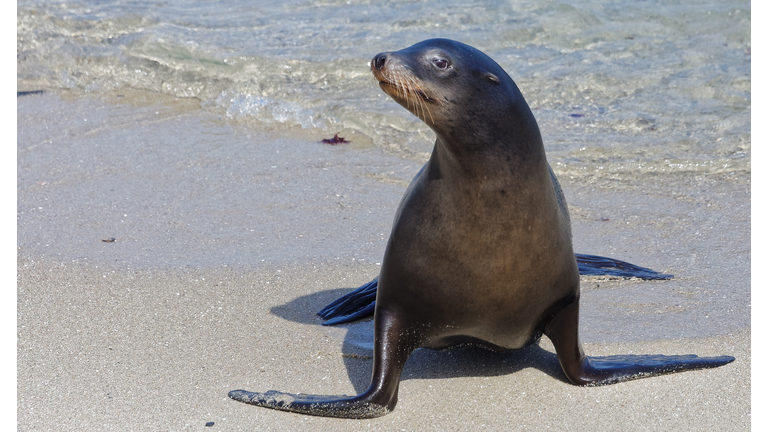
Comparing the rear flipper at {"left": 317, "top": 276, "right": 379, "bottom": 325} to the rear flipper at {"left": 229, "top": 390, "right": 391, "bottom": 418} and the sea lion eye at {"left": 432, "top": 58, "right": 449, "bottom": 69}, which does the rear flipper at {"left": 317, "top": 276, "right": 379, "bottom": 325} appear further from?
the sea lion eye at {"left": 432, "top": 58, "right": 449, "bottom": 69}

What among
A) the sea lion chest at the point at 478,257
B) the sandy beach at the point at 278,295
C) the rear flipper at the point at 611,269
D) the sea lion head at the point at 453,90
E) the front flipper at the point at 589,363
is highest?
the sea lion head at the point at 453,90

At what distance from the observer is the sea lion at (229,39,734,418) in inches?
116

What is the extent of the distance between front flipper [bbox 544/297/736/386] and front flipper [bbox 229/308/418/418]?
612 millimetres

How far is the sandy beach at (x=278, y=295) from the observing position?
3.18 m

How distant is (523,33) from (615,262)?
22.8 ft

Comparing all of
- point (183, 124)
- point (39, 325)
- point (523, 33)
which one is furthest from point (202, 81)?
point (39, 325)

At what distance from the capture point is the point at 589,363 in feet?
11.0

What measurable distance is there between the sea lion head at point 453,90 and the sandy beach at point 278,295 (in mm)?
1133

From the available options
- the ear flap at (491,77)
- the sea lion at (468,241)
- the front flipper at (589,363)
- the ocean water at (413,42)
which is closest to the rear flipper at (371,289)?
the sea lion at (468,241)

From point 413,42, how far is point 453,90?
776 cm

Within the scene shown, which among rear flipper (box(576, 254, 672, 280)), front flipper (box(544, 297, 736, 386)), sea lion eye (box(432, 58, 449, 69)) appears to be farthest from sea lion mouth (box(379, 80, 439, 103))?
rear flipper (box(576, 254, 672, 280))

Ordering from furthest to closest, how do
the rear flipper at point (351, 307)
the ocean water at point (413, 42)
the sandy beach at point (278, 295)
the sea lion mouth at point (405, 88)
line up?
1. the ocean water at point (413, 42)
2. the rear flipper at point (351, 307)
3. the sandy beach at point (278, 295)
4. the sea lion mouth at point (405, 88)

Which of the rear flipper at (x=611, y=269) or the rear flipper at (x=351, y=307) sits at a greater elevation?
the rear flipper at (x=611, y=269)

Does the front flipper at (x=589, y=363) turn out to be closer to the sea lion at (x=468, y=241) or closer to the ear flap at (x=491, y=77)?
the sea lion at (x=468, y=241)
